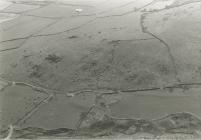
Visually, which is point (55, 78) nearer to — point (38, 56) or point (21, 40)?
point (38, 56)

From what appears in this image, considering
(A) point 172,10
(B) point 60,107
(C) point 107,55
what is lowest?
(B) point 60,107

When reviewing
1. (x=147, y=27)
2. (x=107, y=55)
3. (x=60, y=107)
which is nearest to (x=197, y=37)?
(x=147, y=27)

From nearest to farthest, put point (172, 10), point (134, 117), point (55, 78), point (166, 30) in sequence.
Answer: point (134, 117) → point (55, 78) → point (166, 30) → point (172, 10)

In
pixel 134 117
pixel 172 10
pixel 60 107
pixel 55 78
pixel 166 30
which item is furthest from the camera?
pixel 172 10

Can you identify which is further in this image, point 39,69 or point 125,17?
point 125,17

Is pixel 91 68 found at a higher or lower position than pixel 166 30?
lower

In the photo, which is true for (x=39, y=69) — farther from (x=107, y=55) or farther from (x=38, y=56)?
(x=107, y=55)
